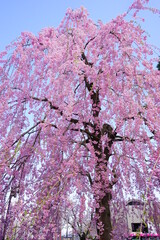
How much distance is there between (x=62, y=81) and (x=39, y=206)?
2836mm

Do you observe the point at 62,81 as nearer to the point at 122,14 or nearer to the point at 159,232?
the point at 122,14

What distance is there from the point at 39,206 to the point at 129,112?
2634 mm

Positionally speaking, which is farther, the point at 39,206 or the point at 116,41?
the point at 116,41

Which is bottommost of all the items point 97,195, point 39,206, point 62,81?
point 39,206

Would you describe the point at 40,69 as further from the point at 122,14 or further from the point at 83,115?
the point at 122,14

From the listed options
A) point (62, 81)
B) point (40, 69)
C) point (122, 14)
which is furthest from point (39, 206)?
point (122, 14)

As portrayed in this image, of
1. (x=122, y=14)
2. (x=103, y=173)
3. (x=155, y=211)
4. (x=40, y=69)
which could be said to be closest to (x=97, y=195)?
(x=103, y=173)

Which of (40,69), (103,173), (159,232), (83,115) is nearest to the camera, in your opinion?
(103,173)

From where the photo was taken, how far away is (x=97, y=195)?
15.7 ft

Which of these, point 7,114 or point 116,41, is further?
point 116,41

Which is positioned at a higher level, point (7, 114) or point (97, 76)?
point (97, 76)

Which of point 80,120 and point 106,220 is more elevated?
point 80,120

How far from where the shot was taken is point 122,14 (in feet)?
19.0

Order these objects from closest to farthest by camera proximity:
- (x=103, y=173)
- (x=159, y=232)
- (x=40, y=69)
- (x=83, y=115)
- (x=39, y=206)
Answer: (x=39, y=206), (x=103, y=173), (x=159, y=232), (x=83, y=115), (x=40, y=69)
